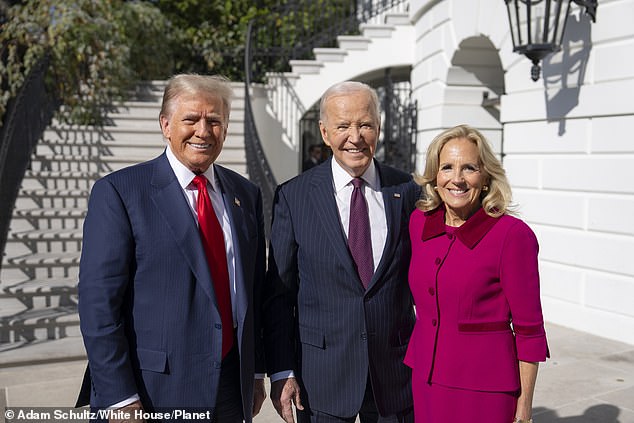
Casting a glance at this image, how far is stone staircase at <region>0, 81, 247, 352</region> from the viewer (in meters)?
5.88

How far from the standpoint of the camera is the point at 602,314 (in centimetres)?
573

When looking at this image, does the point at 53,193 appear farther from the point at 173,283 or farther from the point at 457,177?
the point at 457,177

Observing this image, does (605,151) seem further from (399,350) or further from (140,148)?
(140,148)

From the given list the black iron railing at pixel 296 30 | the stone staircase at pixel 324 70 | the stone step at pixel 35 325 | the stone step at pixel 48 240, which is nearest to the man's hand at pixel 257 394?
the stone step at pixel 35 325

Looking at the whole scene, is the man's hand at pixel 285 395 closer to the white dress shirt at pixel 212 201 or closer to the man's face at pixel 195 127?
the white dress shirt at pixel 212 201

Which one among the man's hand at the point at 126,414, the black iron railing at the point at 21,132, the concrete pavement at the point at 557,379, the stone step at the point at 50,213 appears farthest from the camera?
the stone step at the point at 50,213

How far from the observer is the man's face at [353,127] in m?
2.36

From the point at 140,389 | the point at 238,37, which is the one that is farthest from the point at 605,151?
the point at 238,37

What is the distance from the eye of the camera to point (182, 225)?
2.15 m

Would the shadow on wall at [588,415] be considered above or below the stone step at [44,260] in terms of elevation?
below

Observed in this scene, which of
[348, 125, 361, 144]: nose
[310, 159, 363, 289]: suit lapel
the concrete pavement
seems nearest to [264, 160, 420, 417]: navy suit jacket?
[310, 159, 363, 289]: suit lapel

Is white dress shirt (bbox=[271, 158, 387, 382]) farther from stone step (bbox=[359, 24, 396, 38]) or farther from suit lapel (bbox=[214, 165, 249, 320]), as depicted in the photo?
stone step (bbox=[359, 24, 396, 38])

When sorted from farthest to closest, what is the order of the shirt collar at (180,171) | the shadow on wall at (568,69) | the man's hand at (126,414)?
the shadow on wall at (568,69), the shirt collar at (180,171), the man's hand at (126,414)

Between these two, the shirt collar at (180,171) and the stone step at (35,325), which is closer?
the shirt collar at (180,171)
